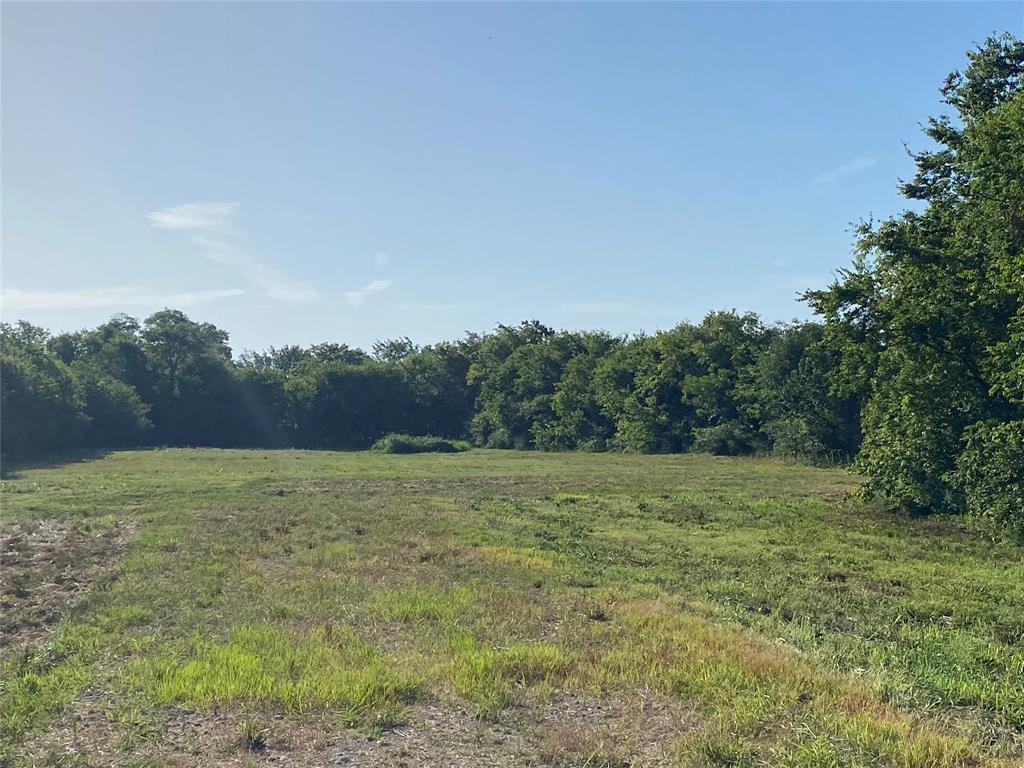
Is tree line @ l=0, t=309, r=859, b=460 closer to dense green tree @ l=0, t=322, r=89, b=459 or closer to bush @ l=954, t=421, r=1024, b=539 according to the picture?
dense green tree @ l=0, t=322, r=89, b=459

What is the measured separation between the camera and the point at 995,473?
17797 millimetres

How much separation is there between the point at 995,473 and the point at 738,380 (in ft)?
132

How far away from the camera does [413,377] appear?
83312mm

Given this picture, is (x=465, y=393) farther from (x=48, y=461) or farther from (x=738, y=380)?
(x=48, y=461)

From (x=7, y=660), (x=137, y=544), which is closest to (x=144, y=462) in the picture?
(x=137, y=544)

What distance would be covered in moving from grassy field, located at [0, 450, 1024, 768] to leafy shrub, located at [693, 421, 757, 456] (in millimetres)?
35903

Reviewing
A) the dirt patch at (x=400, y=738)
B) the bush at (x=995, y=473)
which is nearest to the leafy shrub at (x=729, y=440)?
the bush at (x=995, y=473)

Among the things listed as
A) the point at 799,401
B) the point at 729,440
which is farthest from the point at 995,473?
the point at 729,440

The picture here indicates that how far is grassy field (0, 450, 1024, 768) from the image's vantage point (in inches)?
247

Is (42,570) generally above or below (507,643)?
below

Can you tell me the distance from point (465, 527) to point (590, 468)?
955 inches

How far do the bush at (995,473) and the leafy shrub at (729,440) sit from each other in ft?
120

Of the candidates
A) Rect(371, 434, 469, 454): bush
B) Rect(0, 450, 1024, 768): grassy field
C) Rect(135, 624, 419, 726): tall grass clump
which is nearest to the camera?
Rect(0, 450, 1024, 768): grassy field

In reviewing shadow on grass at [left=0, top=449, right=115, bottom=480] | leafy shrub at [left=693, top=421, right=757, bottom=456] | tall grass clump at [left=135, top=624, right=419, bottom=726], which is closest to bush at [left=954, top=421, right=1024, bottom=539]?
tall grass clump at [left=135, top=624, right=419, bottom=726]
